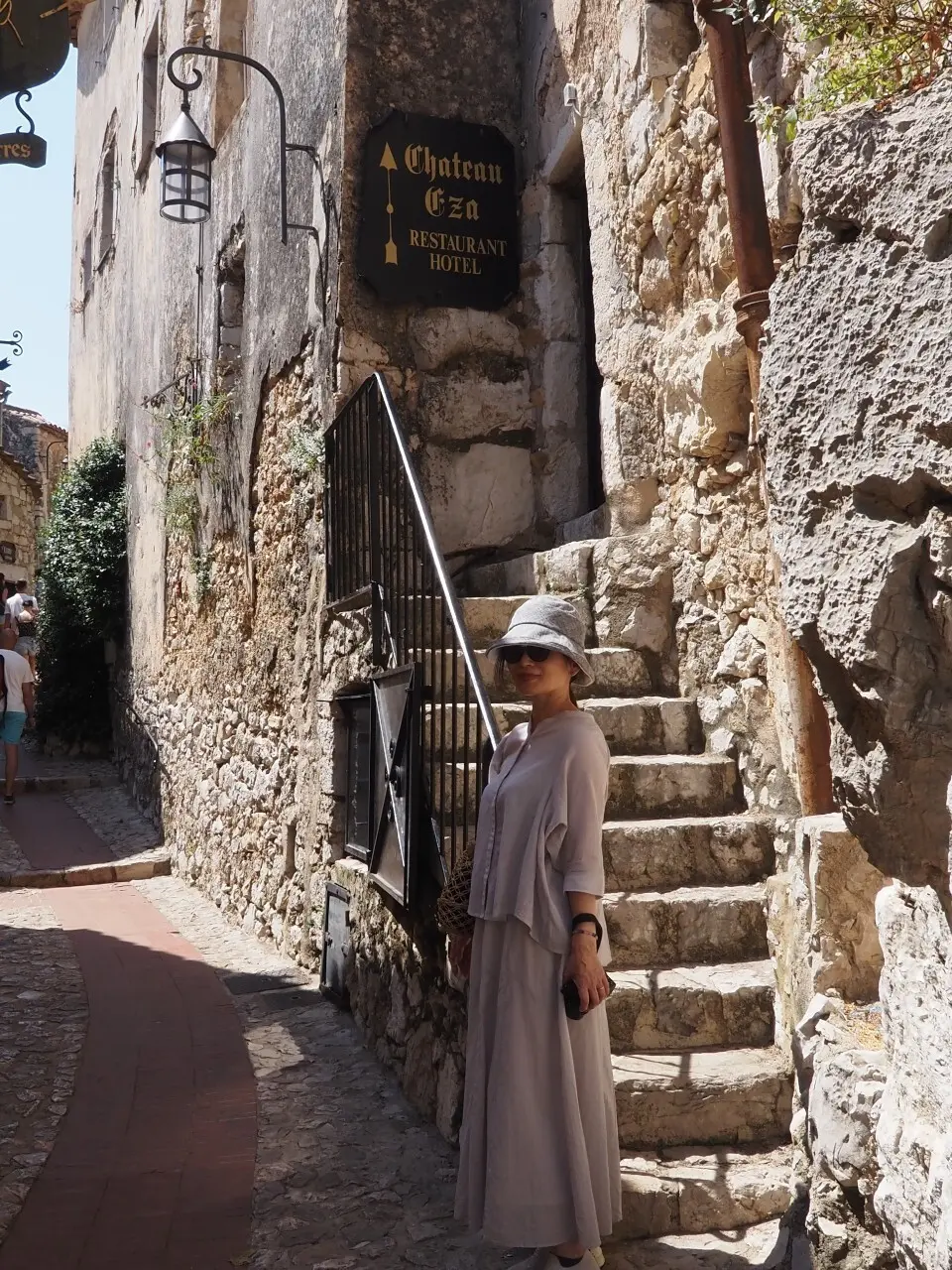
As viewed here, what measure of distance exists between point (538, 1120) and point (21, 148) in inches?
114

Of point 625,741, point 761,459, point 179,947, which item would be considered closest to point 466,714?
point 625,741

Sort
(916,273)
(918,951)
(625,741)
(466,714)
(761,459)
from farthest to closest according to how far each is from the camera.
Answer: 1. (625,741)
2. (761,459)
3. (466,714)
4. (918,951)
5. (916,273)

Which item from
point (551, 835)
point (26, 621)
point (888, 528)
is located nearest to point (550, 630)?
point (551, 835)

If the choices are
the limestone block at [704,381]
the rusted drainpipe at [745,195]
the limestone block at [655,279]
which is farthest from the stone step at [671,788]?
the limestone block at [655,279]

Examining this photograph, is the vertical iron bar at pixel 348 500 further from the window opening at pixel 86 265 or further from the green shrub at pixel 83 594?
the window opening at pixel 86 265

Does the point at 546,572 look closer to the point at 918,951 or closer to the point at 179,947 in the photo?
the point at 179,947

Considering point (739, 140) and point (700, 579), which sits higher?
point (739, 140)

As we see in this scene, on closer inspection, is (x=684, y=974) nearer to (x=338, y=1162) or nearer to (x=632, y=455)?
(x=338, y=1162)

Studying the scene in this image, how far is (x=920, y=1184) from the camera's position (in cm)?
141

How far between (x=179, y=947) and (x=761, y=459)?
3.99m

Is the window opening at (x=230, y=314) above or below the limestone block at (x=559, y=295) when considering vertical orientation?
above

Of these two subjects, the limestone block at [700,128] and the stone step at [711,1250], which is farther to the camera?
the limestone block at [700,128]

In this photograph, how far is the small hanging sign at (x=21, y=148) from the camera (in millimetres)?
3357

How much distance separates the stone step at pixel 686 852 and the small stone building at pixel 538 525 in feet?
0.04
